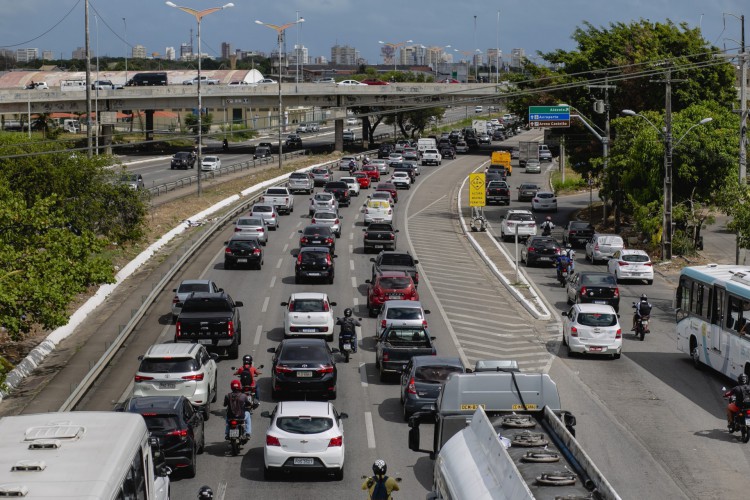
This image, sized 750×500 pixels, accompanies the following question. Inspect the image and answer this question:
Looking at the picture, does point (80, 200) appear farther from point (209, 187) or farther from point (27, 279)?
point (209, 187)

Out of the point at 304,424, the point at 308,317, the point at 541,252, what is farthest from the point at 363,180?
the point at 304,424

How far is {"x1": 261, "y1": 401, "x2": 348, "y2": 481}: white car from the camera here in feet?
64.8

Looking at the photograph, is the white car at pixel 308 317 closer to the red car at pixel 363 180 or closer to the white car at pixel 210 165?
the red car at pixel 363 180

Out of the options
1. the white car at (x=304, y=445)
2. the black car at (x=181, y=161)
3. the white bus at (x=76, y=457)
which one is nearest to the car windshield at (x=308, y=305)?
the white car at (x=304, y=445)

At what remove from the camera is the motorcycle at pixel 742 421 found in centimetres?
2289

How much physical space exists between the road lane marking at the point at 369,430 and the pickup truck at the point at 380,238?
2546 cm

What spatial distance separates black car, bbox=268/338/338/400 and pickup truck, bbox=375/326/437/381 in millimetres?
2330

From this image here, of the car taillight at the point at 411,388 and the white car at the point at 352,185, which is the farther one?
the white car at the point at 352,185

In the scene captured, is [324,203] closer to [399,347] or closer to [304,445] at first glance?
[399,347]

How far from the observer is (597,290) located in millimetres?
38438

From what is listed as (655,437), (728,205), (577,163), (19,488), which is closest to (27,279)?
(655,437)

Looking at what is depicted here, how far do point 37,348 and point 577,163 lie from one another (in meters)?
47.6

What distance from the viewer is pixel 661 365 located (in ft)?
103

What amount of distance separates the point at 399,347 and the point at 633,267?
65.6 feet
